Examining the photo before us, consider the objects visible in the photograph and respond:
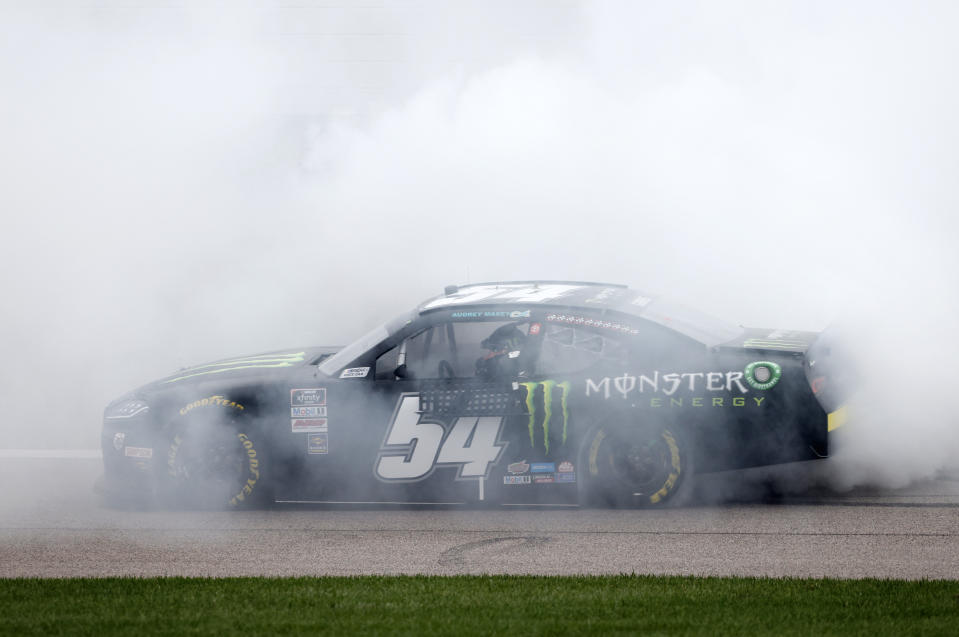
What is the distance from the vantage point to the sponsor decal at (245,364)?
6721mm

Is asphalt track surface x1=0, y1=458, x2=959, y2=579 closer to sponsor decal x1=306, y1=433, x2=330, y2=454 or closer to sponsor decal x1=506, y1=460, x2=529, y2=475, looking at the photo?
sponsor decal x1=506, y1=460, x2=529, y2=475

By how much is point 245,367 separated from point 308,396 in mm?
572

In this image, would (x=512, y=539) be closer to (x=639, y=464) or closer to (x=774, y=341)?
(x=639, y=464)

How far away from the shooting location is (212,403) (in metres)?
6.43

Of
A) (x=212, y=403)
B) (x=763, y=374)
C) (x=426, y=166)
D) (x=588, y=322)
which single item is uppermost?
(x=426, y=166)

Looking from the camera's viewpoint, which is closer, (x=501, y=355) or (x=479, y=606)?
(x=479, y=606)

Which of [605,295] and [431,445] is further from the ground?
[605,295]

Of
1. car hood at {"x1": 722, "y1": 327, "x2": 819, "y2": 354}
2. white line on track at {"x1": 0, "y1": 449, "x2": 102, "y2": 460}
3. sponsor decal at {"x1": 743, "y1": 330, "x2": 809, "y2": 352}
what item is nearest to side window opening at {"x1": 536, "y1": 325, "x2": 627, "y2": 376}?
car hood at {"x1": 722, "y1": 327, "x2": 819, "y2": 354}

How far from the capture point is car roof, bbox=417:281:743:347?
639 centimetres

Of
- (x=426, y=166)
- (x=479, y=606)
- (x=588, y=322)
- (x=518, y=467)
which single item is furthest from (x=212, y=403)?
(x=426, y=166)

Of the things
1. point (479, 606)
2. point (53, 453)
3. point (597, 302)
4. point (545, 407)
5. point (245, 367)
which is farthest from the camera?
point (53, 453)

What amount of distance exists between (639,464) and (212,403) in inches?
92.3

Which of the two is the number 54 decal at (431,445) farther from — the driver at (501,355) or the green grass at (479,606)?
the green grass at (479,606)

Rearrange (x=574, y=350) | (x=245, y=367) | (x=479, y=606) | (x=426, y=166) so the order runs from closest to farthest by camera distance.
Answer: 1. (x=479, y=606)
2. (x=574, y=350)
3. (x=245, y=367)
4. (x=426, y=166)
